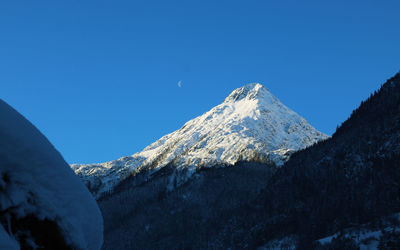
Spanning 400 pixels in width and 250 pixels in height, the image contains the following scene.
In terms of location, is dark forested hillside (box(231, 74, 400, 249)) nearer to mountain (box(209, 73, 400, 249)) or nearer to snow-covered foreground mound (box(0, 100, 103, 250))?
mountain (box(209, 73, 400, 249))

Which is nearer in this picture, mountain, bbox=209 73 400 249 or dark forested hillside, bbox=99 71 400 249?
mountain, bbox=209 73 400 249

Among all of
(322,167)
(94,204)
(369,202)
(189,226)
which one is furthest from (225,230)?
(94,204)

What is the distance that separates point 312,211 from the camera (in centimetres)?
13825

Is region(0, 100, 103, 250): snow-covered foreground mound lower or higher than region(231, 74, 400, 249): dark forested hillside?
lower

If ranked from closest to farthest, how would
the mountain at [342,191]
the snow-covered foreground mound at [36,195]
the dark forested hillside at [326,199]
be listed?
the snow-covered foreground mound at [36,195]
the mountain at [342,191]
the dark forested hillside at [326,199]

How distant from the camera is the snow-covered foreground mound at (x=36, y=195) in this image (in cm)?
789

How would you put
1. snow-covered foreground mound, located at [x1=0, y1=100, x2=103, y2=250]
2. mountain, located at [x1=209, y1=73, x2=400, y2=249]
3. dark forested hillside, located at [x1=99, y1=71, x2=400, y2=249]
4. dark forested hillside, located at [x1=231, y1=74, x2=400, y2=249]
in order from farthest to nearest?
1. dark forested hillside, located at [x1=231, y1=74, x2=400, y2=249]
2. dark forested hillside, located at [x1=99, y1=71, x2=400, y2=249]
3. mountain, located at [x1=209, y1=73, x2=400, y2=249]
4. snow-covered foreground mound, located at [x1=0, y1=100, x2=103, y2=250]

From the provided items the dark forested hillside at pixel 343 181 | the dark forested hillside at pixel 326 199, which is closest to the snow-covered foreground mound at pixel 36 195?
the dark forested hillside at pixel 326 199

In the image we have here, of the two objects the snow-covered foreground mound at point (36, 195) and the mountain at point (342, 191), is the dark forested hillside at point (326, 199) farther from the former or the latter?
the snow-covered foreground mound at point (36, 195)

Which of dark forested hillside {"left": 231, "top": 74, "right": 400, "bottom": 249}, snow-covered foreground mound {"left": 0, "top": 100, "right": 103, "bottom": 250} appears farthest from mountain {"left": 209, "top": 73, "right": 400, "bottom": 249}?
snow-covered foreground mound {"left": 0, "top": 100, "right": 103, "bottom": 250}

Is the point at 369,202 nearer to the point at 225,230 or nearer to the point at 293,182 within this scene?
the point at 293,182

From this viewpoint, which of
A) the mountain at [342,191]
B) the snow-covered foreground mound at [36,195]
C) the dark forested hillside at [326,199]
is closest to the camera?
the snow-covered foreground mound at [36,195]

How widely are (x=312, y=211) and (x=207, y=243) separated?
151 feet

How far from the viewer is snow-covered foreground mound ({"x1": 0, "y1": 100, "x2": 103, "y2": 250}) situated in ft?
25.9
